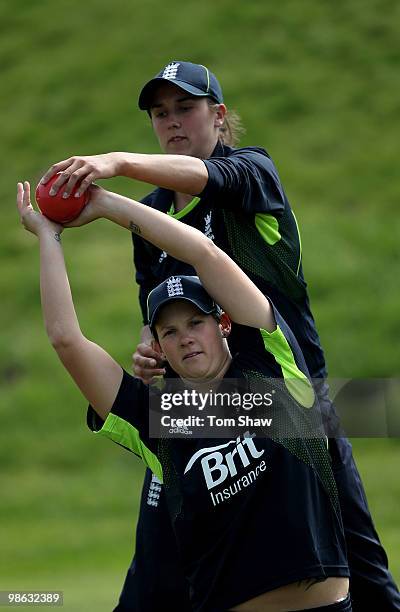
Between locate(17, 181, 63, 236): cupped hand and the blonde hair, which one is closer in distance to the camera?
locate(17, 181, 63, 236): cupped hand

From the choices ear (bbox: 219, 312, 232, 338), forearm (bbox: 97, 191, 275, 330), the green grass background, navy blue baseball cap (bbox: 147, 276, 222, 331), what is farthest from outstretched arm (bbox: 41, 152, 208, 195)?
the green grass background

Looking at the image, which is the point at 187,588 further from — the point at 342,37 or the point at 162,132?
the point at 342,37

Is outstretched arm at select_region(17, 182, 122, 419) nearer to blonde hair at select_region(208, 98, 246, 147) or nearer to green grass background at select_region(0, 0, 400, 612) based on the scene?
blonde hair at select_region(208, 98, 246, 147)

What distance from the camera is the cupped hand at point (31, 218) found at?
340 cm

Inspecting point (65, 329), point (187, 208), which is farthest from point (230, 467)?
point (187, 208)

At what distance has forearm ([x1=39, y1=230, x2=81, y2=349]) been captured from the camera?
337 centimetres

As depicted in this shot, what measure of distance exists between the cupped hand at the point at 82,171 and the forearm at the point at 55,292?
0.16m

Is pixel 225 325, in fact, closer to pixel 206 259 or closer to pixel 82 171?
pixel 206 259

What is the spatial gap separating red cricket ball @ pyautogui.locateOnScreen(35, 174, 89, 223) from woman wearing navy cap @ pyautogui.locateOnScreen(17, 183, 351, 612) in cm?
3

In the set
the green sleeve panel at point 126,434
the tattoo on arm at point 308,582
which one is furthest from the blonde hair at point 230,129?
the tattoo on arm at point 308,582

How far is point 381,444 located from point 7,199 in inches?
262

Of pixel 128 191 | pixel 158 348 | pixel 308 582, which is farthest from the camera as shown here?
pixel 128 191

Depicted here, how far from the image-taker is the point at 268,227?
13.0 feet

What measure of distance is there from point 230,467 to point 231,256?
887 mm
